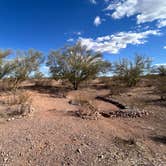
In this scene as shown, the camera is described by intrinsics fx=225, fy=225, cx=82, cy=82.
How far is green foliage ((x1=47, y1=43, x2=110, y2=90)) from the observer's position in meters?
21.0

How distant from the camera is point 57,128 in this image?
7918 mm

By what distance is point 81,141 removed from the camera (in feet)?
22.0

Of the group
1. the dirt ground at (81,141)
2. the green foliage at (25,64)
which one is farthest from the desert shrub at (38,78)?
the dirt ground at (81,141)

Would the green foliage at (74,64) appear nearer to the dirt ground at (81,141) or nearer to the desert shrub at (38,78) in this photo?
the desert shrub at (38,78)

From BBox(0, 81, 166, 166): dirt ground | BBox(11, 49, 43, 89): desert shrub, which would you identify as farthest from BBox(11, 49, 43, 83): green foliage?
BBox(0, 81, 166, 166): dirt ground

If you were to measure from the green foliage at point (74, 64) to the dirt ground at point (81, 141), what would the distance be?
453 inches

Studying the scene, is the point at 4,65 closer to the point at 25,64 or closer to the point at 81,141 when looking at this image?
the point at 25,64

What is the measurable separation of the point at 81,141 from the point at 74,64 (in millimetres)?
14550

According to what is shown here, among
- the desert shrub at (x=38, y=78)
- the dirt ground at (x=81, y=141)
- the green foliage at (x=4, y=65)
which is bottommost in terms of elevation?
the dirt ground at (x=81, y=141)

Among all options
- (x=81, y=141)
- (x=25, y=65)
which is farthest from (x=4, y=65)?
(x=81, y=141)

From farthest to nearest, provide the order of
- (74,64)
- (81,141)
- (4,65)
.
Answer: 1. (74,64)
2. (4,65)
3. (81,141)

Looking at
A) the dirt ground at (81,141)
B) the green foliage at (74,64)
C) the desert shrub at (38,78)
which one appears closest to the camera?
the dirt ground at (81,141)

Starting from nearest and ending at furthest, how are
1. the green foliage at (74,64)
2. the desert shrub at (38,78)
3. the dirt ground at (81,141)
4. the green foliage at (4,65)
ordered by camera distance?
the dirt ground at (81,141) → the green foliage at (4,65) → the green foliage at (74,64) → the desert shrub at (38,78)

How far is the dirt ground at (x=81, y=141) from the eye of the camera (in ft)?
18.0
